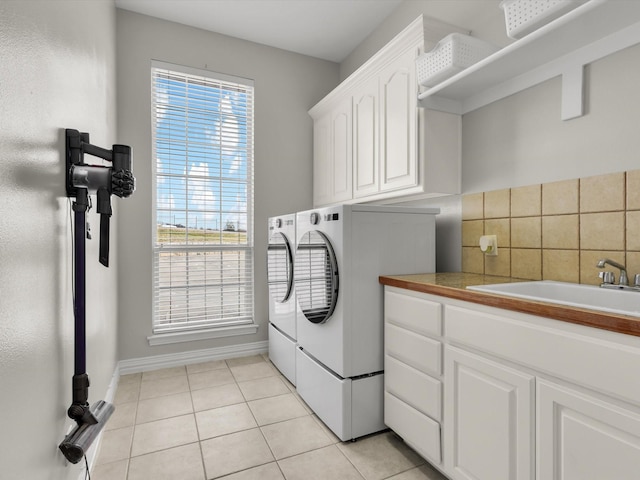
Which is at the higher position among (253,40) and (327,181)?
(253,40)

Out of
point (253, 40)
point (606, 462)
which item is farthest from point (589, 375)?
point (253, 40)

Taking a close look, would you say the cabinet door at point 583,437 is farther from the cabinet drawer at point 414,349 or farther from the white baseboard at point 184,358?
the white baseboard at point 184,358

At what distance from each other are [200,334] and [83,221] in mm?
2148

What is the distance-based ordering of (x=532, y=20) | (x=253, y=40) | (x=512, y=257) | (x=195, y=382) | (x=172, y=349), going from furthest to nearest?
1. (x=253, y=40)
2. (x=172, y=349)
3. (x=195, y=382)
4. (x=512, y=257)
5. (x=532, y=20)

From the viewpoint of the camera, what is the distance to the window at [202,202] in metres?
2.98

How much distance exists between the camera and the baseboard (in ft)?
9.37

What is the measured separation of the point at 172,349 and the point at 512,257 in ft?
8.86

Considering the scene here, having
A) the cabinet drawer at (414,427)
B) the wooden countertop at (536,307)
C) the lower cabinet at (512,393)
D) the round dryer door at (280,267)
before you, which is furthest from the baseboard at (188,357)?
the wooden countertop at (536,307)

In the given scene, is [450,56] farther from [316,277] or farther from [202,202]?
[202,202]

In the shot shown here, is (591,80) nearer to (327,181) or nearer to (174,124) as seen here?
(327,181)

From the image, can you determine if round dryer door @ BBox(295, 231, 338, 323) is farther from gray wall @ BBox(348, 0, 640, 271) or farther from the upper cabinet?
gray wall @ BBox(348, 0, 640, 271)

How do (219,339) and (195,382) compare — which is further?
(219,339)

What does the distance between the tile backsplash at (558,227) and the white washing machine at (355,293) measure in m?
0.30

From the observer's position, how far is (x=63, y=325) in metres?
1.20
